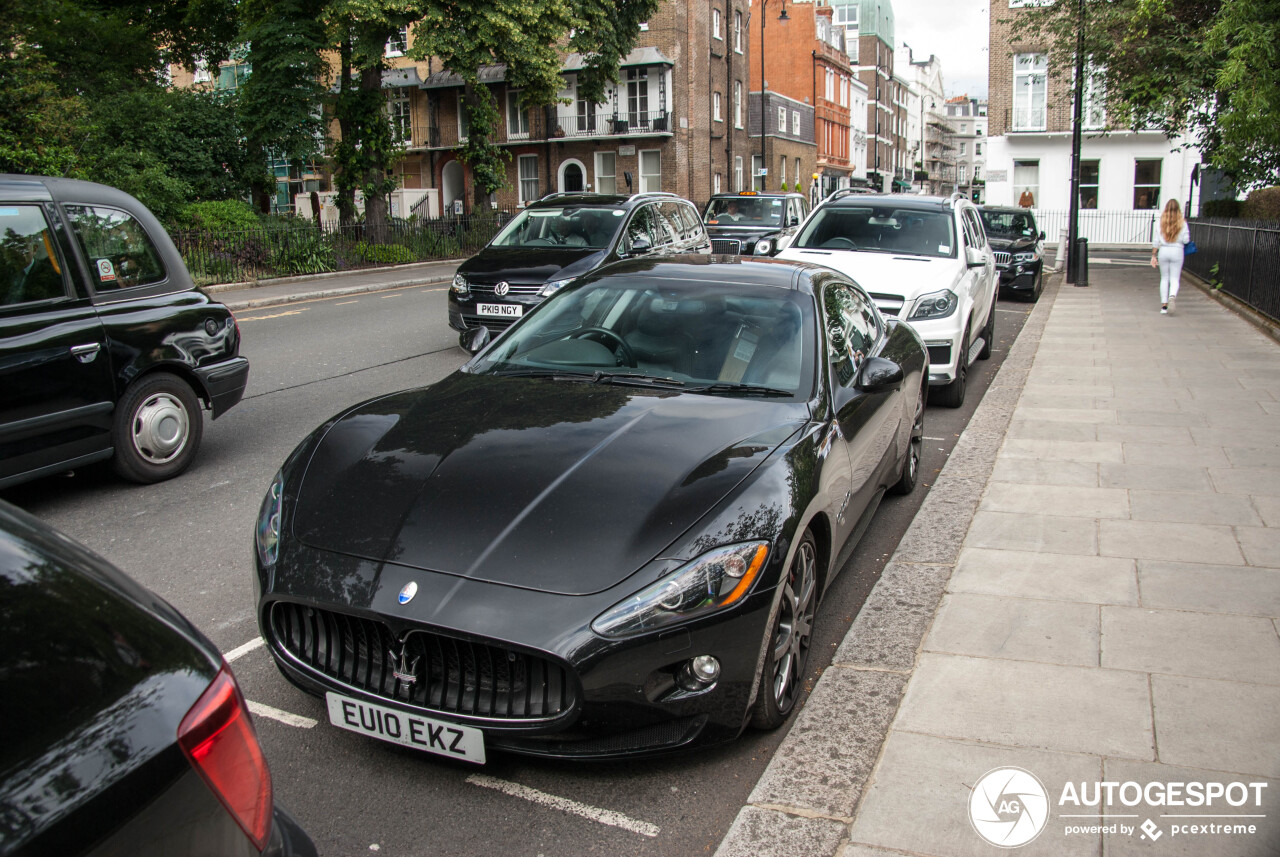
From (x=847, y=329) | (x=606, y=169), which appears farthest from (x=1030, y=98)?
(x=847, y=329)

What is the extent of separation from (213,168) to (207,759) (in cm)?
2926

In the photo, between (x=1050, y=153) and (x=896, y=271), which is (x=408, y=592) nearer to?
(x=896, y=271)

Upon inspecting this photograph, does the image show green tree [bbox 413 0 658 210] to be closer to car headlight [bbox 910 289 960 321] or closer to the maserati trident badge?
car headlight [bbox 910 289 960 321]

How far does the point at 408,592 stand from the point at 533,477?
2.09 feet

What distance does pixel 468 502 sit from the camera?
3.27 metres

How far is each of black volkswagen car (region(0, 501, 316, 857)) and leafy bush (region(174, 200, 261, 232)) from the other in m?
21.4

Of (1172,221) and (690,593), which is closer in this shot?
(690,593)

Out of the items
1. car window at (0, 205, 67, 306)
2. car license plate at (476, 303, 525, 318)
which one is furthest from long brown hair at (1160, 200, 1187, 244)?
car window at (0, 205, 67, 306)

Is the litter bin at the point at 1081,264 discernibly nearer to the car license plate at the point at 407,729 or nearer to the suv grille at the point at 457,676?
the suv grille at the point at 457,676

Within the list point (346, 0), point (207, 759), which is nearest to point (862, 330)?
point (207, 759)

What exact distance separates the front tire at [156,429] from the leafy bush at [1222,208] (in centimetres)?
2488

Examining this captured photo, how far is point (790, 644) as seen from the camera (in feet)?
11.5

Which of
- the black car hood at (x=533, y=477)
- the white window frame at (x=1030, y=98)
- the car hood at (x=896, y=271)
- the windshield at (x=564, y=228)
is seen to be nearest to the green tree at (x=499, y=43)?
the windshield at (x=564, y=228)

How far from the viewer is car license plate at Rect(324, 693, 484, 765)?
9.43ft
